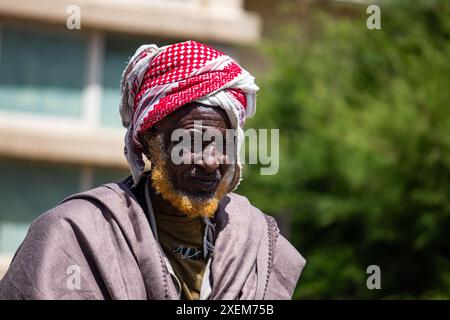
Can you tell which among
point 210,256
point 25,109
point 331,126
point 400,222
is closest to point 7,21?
point 25,109

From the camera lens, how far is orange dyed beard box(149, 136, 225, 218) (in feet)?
14.4

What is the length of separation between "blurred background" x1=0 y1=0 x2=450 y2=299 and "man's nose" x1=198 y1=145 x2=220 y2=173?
6031 mm

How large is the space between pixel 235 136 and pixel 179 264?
0.51 metres

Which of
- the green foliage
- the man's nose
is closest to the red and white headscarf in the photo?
the man's nose

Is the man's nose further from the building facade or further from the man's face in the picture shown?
the building facade

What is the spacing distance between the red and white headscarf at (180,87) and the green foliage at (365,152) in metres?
7.91

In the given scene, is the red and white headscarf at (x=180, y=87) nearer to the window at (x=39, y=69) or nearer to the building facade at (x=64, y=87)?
the building facade at (x=64, y=87)

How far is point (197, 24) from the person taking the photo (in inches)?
679

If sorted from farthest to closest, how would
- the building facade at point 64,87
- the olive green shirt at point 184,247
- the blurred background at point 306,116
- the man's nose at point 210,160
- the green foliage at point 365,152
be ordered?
the building facade at point 64,87
the blurred background at point 306,116
the green foliage at point 365,152
the olive green shirt at point 184,247
the man's nose at point 210,160

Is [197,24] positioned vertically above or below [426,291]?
above

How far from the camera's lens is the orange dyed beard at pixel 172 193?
4.38 meters

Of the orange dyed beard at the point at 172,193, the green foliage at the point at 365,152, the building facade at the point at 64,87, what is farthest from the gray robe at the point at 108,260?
the building facade at the point at 64,87

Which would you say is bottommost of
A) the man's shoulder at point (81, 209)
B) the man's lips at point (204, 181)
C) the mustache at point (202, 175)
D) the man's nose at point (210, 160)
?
the man's shoulder at point (81, 209)
